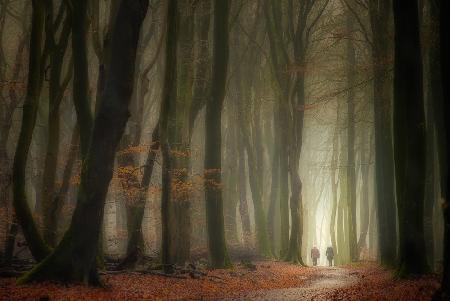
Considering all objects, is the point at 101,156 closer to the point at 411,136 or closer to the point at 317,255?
the point at 411,136

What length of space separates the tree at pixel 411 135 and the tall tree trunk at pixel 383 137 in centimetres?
406

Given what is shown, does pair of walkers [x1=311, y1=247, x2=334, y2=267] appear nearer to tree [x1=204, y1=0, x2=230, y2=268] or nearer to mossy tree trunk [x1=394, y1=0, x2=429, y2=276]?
tree [x1=204, y1=0, x2=230, y2=268]

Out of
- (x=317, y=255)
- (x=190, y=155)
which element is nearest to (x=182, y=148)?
(x=190, y=155)

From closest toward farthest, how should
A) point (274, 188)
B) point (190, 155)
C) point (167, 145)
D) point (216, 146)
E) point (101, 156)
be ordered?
1. point (101, 156)
2. point (167, 145)
3. point (216, 146)
4. point (190, 155)
5. point (274, 188)

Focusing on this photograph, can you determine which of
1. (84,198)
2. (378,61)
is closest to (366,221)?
(378,61)

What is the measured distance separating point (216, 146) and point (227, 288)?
5.88 m

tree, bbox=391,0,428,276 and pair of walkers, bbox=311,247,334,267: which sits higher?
tree, bbox=391,0,428,276

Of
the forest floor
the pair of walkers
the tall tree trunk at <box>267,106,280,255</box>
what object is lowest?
the pair of walkers

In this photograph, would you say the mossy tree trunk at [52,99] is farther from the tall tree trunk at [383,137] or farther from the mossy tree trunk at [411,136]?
→ the tall tree trunk at [383,137]

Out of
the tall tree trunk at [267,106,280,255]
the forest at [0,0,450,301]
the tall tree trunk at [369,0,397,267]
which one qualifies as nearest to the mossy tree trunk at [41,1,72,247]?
the forest at [0,0,450,301]

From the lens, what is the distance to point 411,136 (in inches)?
445

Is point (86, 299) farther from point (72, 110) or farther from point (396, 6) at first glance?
point (72, 110)

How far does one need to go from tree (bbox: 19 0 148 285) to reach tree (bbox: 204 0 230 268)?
6.39m

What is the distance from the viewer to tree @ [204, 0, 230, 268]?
54.2 ft
